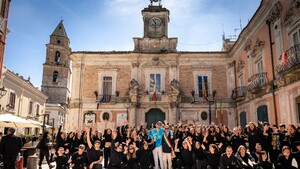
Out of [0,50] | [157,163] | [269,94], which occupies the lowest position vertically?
[157,163]

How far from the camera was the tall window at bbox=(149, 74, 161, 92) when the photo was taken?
73.1ft

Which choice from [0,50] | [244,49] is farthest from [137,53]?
[0,50]

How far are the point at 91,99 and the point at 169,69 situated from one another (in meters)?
7.59

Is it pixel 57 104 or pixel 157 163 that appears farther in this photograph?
pixel 57 104

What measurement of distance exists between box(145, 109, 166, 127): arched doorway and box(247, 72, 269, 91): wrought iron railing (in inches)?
316

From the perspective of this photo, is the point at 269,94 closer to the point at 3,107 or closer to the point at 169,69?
the point at 169,69

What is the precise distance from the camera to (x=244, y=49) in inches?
742

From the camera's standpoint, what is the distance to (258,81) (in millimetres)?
15938

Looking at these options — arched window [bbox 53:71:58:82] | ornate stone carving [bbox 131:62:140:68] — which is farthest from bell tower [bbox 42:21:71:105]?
ornate stone carving [bbox 131:62:140:68]

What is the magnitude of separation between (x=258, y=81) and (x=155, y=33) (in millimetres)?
11760

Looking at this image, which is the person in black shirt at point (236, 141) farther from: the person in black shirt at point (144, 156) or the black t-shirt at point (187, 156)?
the person in black shirt at point (144, 156)

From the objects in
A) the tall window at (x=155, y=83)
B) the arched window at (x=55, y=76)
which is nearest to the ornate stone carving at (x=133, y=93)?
the tall window at (x=155, y=83)

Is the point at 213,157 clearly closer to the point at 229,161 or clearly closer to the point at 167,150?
the point at 229,161

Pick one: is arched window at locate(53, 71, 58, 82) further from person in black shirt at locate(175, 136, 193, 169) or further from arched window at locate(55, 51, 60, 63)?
person in black shirt at locate(175, 136, 193, 169)
